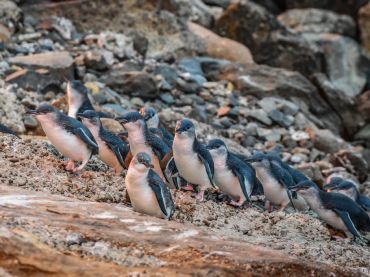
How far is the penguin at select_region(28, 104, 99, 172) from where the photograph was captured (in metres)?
8.41

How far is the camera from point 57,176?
8.12 meters

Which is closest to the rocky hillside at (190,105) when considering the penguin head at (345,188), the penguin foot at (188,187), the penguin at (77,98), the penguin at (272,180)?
the penguin at (272,180)

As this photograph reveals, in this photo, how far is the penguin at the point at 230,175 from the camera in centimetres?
885

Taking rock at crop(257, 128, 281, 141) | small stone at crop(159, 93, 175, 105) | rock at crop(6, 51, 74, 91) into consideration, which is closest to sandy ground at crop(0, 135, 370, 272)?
rock at crop(6, 51, 74, 91)

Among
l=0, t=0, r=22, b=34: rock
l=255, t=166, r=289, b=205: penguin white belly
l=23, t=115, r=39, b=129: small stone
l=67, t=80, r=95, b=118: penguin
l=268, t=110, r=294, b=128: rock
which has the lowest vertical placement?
l=268, t=110, r=294, b=128: rock

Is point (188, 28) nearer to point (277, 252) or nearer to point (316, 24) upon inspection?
point (316, 24)

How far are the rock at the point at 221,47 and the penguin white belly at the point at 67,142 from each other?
452 inches

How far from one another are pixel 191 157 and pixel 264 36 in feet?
42.4

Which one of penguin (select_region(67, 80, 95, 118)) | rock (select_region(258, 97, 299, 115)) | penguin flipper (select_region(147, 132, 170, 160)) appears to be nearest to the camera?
penguin flipper (select_region(147, 132, 170, 160))

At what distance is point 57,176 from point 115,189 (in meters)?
0.56

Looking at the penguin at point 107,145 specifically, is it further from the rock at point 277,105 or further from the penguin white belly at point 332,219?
the rock at point 277,105

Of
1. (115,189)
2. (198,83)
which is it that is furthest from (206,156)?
(198,83)

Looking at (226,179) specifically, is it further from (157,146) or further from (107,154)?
(107,154)

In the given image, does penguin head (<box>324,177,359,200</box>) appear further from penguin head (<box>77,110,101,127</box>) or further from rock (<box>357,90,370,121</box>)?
rock (<box>357,90,370,121</box>)
